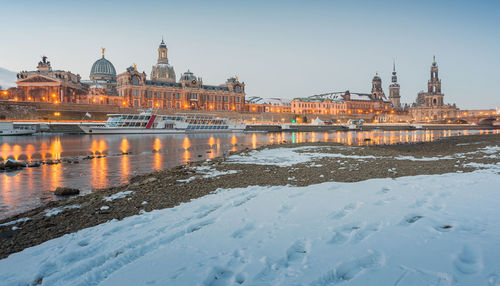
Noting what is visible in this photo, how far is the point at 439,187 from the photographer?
743 centimetres

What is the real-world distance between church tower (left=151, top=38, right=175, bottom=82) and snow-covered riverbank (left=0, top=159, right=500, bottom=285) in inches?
5293

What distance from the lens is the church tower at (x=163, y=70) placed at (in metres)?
134

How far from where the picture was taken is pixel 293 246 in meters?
4.36

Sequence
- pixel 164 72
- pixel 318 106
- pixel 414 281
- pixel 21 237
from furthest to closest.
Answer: pixel 318 106 < pixel 164 72 < pixel 21 237 < pixel 414 281

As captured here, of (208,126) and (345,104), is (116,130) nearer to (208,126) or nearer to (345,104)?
(208,126)

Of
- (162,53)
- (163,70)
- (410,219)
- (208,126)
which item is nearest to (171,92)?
(163,70)

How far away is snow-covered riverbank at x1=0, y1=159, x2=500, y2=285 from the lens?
11.6ft

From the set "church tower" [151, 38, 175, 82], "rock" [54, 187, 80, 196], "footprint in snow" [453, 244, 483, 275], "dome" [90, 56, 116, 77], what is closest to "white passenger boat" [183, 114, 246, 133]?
"church tower" [151, 38, 175, 82]

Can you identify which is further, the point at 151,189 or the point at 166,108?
the point at 166,108

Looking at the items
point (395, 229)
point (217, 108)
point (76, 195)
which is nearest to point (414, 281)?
point (395, 229)

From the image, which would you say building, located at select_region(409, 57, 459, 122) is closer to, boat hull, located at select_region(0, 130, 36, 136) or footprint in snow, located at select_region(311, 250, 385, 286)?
boat hull, located at select_region(0, 130, 36, 136)

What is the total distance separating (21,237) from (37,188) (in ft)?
20.8

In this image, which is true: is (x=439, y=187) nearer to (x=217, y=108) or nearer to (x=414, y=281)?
(x=414, y=281)

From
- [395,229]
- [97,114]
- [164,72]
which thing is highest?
[164,72]
